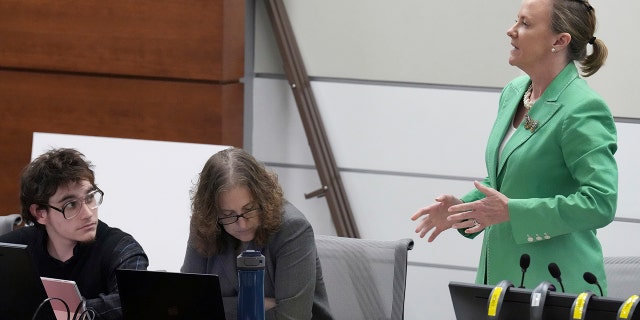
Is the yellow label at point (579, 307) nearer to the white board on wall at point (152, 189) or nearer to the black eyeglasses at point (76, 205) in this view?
the black eyeglasses at point (76, 205)

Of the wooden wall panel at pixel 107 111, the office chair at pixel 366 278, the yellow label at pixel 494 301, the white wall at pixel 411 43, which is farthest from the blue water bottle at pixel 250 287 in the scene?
the wooden wall panel at pixel 107 111

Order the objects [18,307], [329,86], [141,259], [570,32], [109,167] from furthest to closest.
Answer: [329,86], [109,167], [141,259], [570,32], [18,307]

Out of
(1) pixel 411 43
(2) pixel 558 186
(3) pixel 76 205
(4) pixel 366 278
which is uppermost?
(1) pixel 411 43

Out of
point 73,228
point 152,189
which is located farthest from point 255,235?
point 152,189

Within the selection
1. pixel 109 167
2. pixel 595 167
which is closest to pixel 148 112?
pixel 109 167

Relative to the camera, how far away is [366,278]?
125 inches

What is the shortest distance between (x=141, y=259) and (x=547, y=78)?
1.22 metres

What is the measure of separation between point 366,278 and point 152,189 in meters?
1.38

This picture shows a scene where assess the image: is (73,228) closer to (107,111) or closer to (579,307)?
(579,307)

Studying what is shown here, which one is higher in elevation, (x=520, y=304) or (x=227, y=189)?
(x=227, y=189)

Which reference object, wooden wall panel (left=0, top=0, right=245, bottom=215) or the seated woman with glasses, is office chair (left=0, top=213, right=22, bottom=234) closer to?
the seated woman with glasses

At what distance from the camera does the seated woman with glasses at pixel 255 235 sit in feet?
9.36

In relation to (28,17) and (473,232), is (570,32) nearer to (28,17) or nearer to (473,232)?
(473,232)

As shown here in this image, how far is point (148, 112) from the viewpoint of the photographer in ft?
15.8
